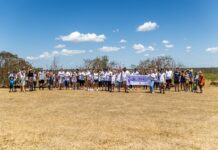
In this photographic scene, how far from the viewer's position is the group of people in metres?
22.8

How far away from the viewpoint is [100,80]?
24391mm

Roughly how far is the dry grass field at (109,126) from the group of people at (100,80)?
24.7 ft

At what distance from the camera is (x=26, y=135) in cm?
918

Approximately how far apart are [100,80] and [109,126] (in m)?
14.2

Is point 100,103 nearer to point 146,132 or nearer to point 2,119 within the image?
point 2,119

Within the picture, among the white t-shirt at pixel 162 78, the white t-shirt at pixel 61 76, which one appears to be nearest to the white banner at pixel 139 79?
the white t-shirt at pixel 162 78

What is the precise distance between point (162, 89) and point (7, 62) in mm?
13645

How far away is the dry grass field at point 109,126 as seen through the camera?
8.27 meters

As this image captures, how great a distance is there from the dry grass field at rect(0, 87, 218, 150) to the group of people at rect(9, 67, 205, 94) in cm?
753

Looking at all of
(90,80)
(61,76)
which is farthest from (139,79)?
(61,76)

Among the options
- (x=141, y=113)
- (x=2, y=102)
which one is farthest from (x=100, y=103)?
(x=2, y=102)

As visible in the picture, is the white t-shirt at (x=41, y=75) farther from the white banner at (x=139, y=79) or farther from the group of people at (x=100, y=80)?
the white banner at (x=139, y=79)

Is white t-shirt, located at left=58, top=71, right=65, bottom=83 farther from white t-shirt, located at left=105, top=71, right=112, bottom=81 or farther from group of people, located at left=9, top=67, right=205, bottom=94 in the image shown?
white t-shirt, located at left=105, top=71, right=112, bottom=81

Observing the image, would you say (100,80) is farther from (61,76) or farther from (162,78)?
(162,78)
